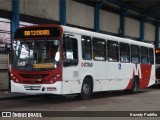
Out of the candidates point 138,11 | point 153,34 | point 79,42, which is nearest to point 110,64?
point 79,42

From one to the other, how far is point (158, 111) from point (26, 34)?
19.6 ft

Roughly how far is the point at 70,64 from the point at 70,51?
518mm

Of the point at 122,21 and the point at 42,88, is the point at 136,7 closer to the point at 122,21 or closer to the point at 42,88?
the point at 122,21

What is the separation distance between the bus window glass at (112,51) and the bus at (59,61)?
5 centimetres

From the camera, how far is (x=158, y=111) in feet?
44.8

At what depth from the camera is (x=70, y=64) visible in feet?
53.0

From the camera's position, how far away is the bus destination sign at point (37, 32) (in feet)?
51.8

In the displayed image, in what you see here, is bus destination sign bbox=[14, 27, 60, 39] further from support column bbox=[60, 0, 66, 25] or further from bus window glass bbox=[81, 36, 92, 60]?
support column bbox=[60, 0, 66, 25]

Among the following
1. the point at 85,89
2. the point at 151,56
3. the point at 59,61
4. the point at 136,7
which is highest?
the point at 136,7

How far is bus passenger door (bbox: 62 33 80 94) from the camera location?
1579cm

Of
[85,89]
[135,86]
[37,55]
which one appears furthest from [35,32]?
[135,86]

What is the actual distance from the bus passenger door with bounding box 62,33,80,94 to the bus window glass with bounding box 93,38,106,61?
166cm

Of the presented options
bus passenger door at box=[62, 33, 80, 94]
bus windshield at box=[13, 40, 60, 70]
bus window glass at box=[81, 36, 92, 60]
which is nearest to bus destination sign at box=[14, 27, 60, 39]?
bus windshield at box=[13, 40, 60, 70]

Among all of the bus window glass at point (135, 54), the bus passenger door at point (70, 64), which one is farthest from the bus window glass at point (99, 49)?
the bus window glass at point (135, 54)
